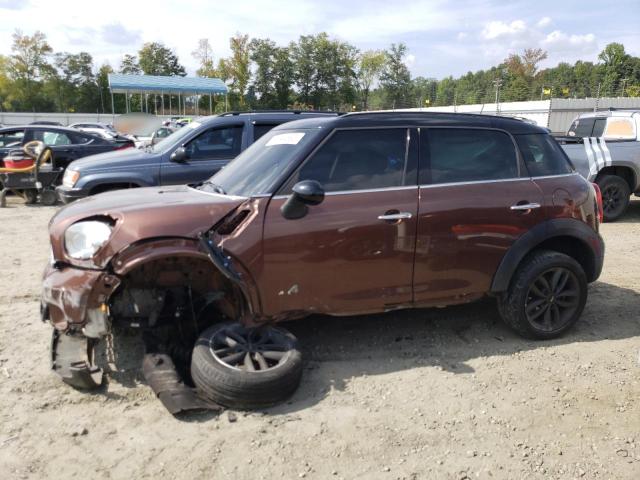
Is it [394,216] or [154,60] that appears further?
[154,60]

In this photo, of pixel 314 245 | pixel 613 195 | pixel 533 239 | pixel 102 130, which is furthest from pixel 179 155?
pixel 102 130

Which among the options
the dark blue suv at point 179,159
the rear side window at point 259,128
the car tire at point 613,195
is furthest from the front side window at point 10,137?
the car tire at point 613,195

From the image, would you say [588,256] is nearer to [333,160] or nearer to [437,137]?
[437,137]

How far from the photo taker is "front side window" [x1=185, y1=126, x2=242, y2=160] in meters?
7.93

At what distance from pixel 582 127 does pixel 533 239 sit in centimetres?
834

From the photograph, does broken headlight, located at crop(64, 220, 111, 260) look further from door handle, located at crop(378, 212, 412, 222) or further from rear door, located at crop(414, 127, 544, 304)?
rear door, located at crop(414, 127, 544, 304)

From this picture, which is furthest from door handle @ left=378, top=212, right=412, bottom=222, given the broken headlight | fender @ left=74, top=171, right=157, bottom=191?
fender @ left=74, top=171, right=157, bottom=191

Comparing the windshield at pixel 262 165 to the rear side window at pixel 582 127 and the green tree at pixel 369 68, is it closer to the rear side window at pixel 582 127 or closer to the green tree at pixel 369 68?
the rear side window at pixel 582 127

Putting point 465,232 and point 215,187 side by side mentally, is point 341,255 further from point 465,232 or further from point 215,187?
point 215,187

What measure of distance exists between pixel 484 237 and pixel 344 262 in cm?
118

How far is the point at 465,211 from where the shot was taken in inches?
161

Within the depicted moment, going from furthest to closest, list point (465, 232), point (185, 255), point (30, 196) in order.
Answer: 1. point (30, 196)
2. point (465, 232)
3. point (185, 255)

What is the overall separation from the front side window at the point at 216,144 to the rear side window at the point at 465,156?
4476 millimetres

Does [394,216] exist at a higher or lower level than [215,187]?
lower
